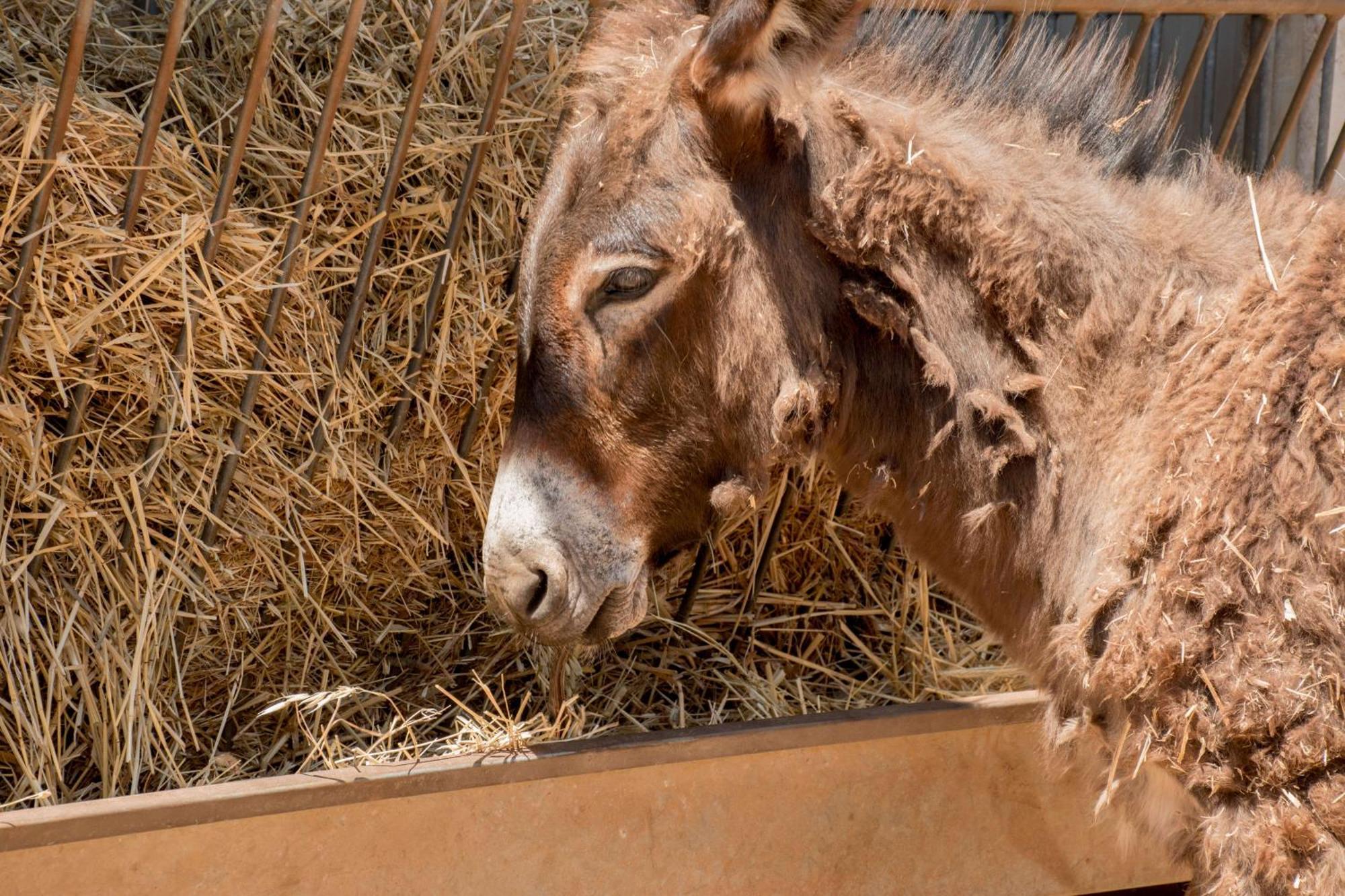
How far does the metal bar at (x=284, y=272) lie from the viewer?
250 cm

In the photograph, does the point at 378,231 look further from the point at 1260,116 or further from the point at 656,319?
the point at 1260,116

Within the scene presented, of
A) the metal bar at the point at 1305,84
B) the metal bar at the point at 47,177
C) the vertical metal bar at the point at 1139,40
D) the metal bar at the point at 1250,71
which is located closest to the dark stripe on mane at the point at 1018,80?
the vertical metal bar at the point at 1139,40

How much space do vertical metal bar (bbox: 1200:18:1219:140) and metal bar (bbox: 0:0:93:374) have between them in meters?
3.56

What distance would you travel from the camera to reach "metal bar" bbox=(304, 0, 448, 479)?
2.52 m

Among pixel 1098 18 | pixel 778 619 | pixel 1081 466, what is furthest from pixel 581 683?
pixel 1098 18

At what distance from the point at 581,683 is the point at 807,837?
64 cm

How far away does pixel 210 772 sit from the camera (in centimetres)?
265

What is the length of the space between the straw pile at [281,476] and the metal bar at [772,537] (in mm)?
41

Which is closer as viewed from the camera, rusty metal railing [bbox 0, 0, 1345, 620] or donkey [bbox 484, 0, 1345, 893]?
donkey [bbox 484, 0, 1345, 893]

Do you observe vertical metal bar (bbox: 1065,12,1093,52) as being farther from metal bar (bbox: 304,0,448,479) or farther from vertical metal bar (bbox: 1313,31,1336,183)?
vertical metal bar (bbox: 1313,31,1336,183)

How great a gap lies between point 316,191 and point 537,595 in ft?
3.33

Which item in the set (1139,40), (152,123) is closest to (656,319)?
(152,123)

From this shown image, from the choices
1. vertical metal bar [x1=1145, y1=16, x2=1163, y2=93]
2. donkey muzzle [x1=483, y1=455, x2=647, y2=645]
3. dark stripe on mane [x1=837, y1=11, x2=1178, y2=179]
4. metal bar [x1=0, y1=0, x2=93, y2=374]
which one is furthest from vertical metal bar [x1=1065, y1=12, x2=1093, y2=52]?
metal bar [x1=0, y1=0, x2=93, y2=374]

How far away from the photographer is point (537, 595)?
7.43 ft
